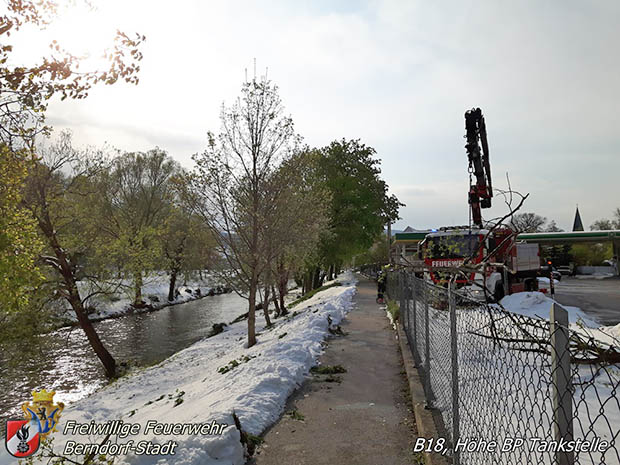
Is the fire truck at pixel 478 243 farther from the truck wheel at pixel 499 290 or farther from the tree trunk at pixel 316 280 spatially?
the tree trunk at pixel 316 280

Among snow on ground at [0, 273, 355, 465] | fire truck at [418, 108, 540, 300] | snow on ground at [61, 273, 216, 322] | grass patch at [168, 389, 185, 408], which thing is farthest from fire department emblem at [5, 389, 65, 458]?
snow on ground at [61, 273, 216, 322]

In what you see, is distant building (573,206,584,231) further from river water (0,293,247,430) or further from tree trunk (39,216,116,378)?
tree trunk (39,216,116,378)

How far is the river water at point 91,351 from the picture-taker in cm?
1274

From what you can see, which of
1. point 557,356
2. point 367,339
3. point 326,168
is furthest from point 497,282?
point 326,168

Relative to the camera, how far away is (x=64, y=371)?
15422mm

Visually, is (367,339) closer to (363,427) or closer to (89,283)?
(363,427)

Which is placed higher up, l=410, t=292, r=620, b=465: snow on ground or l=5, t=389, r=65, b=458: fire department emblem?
l=410, t=292, r=620, b=465: snow on ground

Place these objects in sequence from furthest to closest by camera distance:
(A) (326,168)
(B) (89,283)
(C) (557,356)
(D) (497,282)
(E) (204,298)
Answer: (E) (204,298), (A) (326,168), (B) (89,283), (D) (497,282), (C) (557,356)

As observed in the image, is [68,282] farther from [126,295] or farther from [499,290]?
[499,290]

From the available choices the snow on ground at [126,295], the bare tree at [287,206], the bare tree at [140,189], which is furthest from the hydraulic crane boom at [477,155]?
the bare tree at [140,189]

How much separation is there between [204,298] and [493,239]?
1368 inches

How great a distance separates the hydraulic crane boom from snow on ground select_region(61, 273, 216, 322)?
42.6ft

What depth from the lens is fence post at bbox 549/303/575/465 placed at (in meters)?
1.75

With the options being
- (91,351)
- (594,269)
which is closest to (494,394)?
(91,351)
